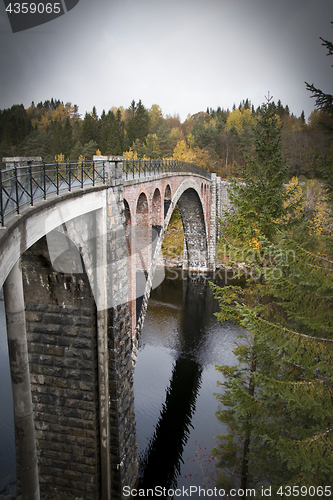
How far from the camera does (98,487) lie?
34.9 ft

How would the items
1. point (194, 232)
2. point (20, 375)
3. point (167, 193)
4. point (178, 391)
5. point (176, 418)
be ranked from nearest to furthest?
1. point (20, 375)
2. point (176, 418)
3. point (178, 391)
4. point (167, 193)
5. point (194, 232)

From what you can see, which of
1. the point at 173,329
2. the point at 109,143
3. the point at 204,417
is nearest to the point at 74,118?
the point at 109,143

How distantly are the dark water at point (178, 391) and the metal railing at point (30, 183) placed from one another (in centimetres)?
1229

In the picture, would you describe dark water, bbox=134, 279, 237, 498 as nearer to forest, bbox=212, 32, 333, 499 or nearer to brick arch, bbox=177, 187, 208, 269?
forest, bbox=212, 32, 333, 499

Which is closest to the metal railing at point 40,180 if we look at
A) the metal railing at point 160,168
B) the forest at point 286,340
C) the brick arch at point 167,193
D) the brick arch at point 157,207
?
the metal railing at point 160,168

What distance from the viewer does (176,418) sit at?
57.0 ft

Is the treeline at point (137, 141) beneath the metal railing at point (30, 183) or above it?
above

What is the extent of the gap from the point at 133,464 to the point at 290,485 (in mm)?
7662

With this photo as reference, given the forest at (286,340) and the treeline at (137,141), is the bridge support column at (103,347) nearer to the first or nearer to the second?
the forest at (286,340)

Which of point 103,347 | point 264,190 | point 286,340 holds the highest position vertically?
point 264,190

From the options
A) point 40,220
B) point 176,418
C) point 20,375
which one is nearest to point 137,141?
point 176,418

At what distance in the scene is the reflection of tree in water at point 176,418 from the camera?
563 inches

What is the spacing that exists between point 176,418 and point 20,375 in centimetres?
1369

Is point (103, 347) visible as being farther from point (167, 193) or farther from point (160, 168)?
point (167, 193)
